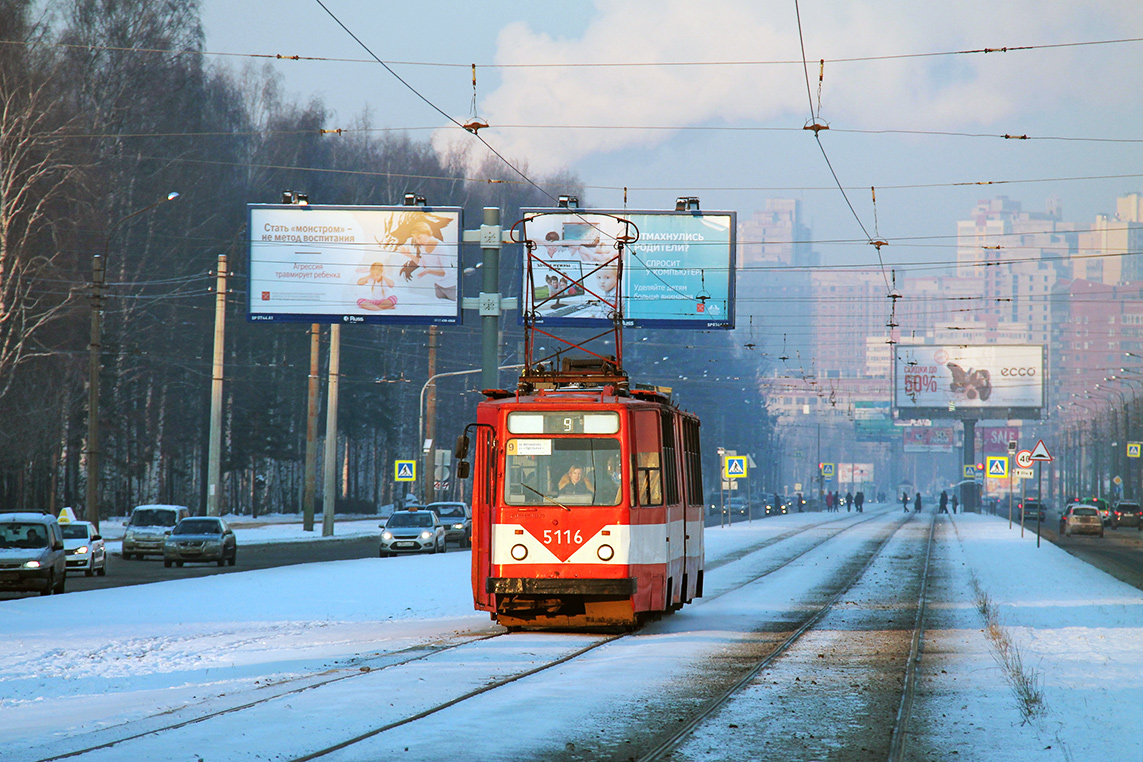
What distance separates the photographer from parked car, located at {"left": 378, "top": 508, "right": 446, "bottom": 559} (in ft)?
128

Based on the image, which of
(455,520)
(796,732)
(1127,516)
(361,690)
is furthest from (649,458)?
(1127,516)

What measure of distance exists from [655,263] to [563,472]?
2244 centimetres

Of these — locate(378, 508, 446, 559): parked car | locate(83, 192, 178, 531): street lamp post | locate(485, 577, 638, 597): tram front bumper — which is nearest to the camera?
locate(485, 577, 638, 597): tram front bumper

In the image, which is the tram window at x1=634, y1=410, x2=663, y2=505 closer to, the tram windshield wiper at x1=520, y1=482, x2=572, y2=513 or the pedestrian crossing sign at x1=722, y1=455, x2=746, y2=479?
the tram windshield wiper at x1=520, y1=482, x2=572, y2=513

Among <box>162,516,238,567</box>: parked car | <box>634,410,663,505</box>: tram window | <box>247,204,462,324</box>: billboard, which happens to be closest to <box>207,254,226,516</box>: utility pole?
<box>247,204,462,324</box>: billboard

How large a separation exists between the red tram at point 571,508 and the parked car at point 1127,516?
212 feet

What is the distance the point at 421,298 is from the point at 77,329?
17457 millimetres

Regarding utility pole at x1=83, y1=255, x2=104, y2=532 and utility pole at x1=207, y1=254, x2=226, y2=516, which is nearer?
utility pole at x1=83, y1=255, x2=104, y2=532

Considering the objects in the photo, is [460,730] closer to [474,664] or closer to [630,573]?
[474,664]

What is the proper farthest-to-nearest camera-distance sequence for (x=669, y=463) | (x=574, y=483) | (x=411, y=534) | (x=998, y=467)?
(x=998, y=467)
(x=411, y=534)
(x=669, y=463)
(x=574, y=483)

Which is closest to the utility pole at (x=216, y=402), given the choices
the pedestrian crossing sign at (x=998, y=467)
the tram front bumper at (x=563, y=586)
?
the pedestrian crossing sign at (x=998, y=467)

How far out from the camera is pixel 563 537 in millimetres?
16719

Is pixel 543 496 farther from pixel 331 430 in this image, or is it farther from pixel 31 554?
pixel 331 430

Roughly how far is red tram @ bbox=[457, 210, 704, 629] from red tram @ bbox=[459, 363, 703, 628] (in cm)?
1
